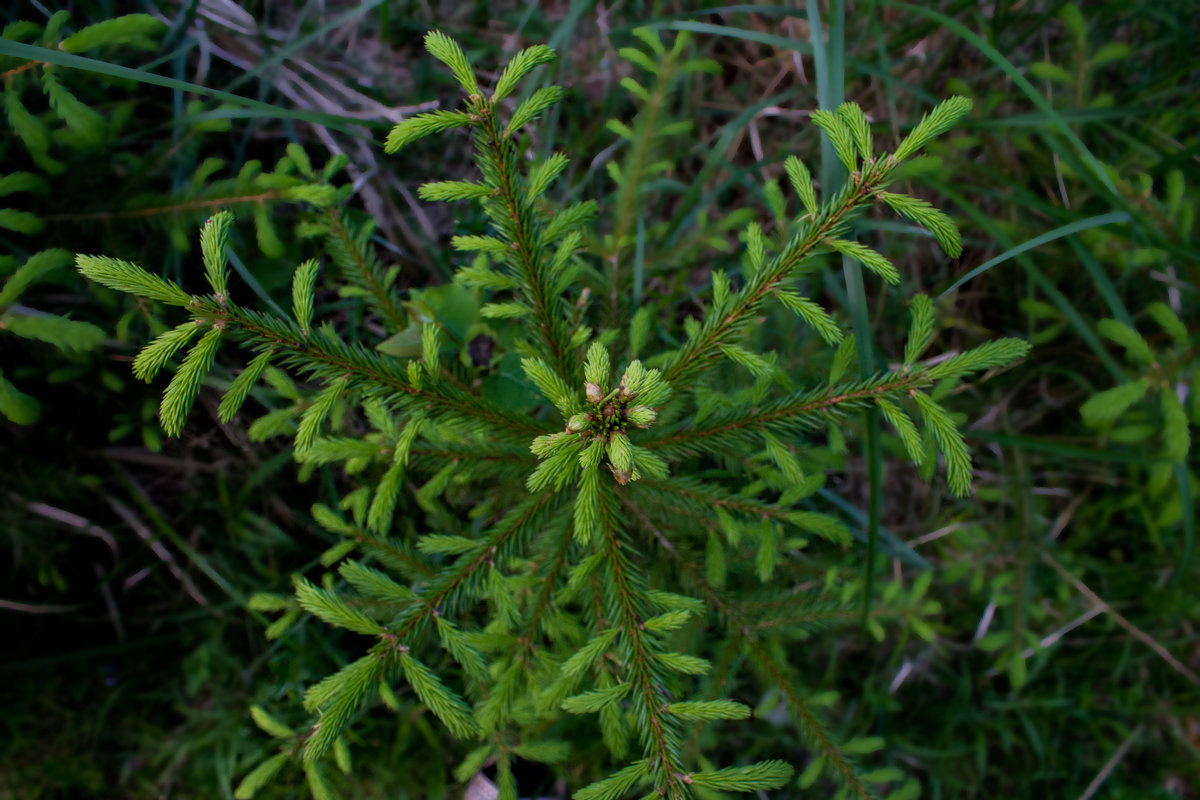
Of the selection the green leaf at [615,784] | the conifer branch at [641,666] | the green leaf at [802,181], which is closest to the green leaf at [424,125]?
the green leaf at [802,181]

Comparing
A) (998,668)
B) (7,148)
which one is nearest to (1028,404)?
(998,668)

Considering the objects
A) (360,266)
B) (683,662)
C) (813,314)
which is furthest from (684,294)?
(683,662)

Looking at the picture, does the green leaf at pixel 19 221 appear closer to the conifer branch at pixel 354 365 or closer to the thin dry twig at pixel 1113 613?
the conifer branch at pixel 354 365

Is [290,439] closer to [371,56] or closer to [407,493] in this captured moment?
[407,493]

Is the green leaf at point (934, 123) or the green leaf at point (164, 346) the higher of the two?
the green leaf at point (934, 123)

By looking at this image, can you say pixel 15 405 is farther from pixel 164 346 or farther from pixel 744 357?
pixel 744 357

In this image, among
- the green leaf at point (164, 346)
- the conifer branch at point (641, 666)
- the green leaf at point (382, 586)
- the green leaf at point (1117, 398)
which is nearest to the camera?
the green leaf at point (164, 346)
